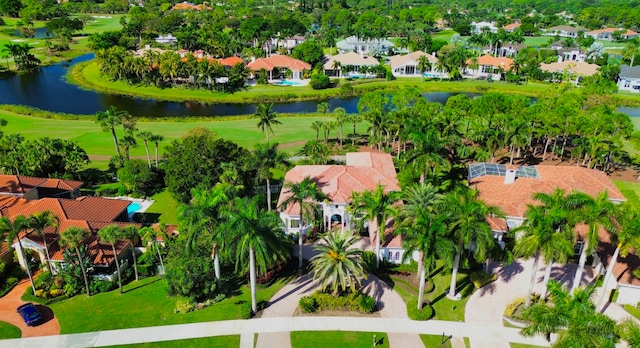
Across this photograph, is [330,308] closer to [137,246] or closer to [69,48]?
[137,246]

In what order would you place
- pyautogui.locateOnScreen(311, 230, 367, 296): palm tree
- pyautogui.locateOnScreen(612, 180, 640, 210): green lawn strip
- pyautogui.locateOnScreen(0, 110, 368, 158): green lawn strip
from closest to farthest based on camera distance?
1. pyautogui.locateOnScreen(311, 230, 367, 296): palm tree
2. pyautogui.locateOnScreen(612, 180, 640, 210): green lawn strip
3. pyautogui.locateOnScreen(0, 110, 368, 158): green lawn strip

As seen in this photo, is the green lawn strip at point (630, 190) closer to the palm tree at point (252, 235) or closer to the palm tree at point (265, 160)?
the palm tree at point (265, 160)

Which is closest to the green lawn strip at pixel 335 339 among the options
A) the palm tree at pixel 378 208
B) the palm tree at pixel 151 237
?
the palm tree at pixel 378 208

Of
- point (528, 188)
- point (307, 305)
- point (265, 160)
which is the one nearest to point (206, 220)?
point (307, 305)

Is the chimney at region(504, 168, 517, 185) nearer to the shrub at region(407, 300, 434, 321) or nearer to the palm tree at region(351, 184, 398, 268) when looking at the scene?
the palm tree at region(351, 184, 398, 268)

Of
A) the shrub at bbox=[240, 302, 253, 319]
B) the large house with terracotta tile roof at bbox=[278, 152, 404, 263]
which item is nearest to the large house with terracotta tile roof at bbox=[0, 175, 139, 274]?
the shrub at bbox=[240, 302, 253, 319]

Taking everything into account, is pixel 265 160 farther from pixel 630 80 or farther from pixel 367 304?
pixel 630 80
